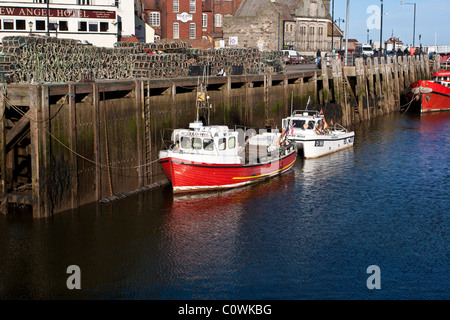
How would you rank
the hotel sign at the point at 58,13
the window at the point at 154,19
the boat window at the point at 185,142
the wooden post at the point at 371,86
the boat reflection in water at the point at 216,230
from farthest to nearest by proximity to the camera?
1. the window at the point at 154,19
2. the wooden post at the point at 371,86
3. the hotel sign at the point at 58,13
4. the boat window at the point at 185,142
5. the boat reflection in water at the point at 216,230

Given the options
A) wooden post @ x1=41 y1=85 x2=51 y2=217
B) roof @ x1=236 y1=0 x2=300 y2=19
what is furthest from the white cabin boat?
roof @ x1=236 y1=0 x2=300 y2=19

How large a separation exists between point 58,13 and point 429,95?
33.2 m

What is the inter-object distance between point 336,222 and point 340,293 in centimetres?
595

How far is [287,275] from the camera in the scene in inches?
692

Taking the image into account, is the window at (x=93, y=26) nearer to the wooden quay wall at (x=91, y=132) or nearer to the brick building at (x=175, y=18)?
the wooden quay wall at (x=91, y=132)

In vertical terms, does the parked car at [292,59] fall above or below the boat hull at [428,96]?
above

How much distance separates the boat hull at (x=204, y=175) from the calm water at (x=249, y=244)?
22.0 inches

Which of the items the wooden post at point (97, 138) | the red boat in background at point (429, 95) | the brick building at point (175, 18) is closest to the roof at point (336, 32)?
the brick building at point (175, 18)

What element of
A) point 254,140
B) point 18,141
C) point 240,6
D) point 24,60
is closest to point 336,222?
point 254,140

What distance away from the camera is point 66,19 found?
155 ft

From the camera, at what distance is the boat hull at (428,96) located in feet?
176

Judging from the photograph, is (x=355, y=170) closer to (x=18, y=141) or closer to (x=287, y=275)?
(x=287, y=275)

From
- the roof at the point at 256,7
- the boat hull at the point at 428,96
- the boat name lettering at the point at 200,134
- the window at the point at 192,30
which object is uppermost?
the roof at the point at 256,7

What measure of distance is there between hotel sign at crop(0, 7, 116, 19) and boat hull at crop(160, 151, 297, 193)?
2637cm
